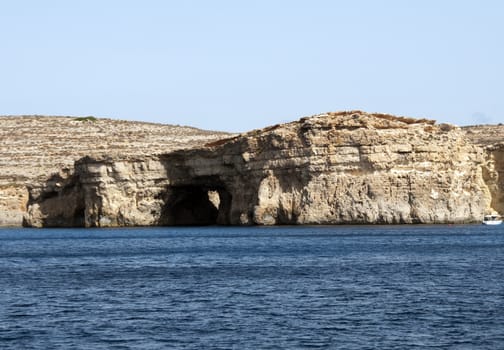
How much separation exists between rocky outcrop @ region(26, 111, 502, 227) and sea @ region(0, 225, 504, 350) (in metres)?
10.5

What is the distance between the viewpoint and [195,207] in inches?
3907

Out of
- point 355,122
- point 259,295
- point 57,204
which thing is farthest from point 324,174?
point 259,295

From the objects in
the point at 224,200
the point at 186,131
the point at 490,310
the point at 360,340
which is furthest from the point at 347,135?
the point at 186,131

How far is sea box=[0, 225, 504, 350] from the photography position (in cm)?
2855

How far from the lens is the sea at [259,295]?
28547mm

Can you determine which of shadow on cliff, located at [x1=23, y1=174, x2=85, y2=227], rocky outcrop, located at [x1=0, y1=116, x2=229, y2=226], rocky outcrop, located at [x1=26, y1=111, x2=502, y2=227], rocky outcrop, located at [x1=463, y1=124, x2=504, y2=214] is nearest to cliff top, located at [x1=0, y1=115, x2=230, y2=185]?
rocky outcrop, located at [x1=0, y1=116, x2=229, y2=226]

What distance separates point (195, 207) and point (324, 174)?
26.0 m

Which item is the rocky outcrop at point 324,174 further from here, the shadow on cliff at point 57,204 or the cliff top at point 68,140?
the cliff top at point 68,140

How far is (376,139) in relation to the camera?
74000mm

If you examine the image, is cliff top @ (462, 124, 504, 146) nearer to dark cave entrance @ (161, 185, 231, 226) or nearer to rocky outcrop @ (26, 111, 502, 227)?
dark cave entrance @ (161, 185, 231, 226)

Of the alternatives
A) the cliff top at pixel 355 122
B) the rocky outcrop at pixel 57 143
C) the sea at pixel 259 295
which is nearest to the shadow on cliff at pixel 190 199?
the rocky outcrop at pixel 57 143

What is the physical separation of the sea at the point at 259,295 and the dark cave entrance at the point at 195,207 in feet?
83.7

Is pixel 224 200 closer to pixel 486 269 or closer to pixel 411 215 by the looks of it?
pixel 411 215

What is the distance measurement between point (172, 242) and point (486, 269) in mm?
25978
